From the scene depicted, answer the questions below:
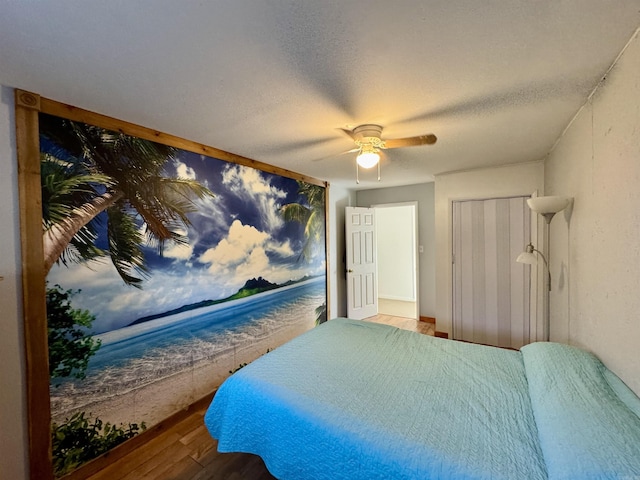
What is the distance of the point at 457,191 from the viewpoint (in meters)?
3.57

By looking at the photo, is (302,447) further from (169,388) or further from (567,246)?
(567,246)

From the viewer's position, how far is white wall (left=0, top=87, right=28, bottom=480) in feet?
4.78

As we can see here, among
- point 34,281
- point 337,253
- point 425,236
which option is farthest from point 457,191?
point 34,281

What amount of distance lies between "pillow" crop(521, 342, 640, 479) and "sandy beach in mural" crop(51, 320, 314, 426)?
237 centimetres

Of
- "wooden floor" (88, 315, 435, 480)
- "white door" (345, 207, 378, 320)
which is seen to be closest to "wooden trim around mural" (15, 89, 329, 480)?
"wooden floor" (88, 315, 435, 480)

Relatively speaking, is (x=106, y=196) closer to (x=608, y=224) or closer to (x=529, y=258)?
(x=608, y=224)

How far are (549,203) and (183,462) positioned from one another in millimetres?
3008

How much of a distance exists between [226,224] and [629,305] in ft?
8.91

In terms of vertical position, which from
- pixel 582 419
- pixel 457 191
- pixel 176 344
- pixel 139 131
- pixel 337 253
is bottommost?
pixel 176 344

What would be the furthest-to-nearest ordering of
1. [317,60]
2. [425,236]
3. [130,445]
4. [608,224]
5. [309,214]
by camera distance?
[425,236]
[309,214]
[130,445]
[608,224]
[317,60]

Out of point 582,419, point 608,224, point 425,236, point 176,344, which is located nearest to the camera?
point 582,419

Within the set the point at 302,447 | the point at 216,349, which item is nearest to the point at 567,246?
the point at 302,447

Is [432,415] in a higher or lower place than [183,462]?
higher

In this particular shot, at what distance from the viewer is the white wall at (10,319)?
4.78 feet
